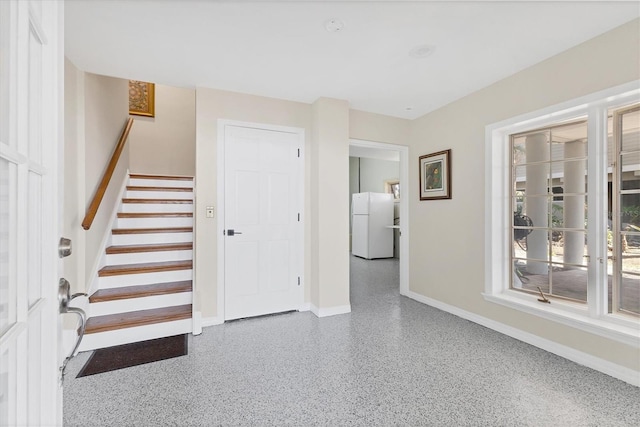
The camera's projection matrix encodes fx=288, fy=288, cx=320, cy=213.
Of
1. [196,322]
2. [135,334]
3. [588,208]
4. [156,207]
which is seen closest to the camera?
[588,208]

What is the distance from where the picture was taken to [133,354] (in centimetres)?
232

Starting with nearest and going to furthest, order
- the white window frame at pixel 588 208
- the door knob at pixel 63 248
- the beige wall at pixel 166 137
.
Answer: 1. the door knob at pixel 63 248
2. the white window frame at pixel 588 208
3. the beige wall at pixel 166 137

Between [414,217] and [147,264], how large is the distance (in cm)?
325

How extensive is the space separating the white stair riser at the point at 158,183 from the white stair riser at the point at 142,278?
1.75 meters

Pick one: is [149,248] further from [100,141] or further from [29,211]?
[29,211]

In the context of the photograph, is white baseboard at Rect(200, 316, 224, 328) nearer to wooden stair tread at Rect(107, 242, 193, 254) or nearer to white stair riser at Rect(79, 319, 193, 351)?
white stair riser at Rect(79, 319, 193, 351)

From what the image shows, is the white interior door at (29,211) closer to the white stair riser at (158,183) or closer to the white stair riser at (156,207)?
the white stair riser at (156,207)

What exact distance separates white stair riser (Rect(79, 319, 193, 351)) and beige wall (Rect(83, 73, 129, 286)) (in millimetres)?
579

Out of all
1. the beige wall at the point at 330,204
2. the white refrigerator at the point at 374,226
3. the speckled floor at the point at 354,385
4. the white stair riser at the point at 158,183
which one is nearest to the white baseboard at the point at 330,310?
the beige wall at the point at 330,204

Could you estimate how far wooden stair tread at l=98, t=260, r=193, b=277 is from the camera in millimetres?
2869

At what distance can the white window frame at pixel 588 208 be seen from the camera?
204 centimetres

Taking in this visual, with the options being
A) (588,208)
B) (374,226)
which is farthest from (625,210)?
(374,226)

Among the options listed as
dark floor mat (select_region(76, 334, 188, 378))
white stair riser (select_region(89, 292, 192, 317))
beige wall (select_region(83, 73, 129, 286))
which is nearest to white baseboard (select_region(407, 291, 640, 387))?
dark floor mat (select_region(76, 334, 188, 378))

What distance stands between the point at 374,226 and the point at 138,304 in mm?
5076
